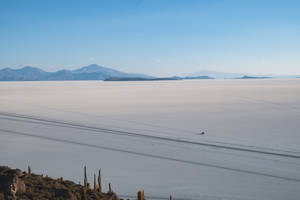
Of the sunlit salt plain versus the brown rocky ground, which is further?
the sunlit salt plain

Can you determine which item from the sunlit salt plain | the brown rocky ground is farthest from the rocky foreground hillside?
the sunlit salt plain

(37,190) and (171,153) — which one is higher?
(37,190)

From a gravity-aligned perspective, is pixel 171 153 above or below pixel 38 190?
below

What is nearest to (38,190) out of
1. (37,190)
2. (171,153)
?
(37,190)

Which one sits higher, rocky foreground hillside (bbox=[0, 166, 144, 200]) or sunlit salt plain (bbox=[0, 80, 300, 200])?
rocky foreground hillside (bbox=[0, 166, 144, 200])

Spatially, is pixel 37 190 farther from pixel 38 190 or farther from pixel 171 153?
pixel 171 153

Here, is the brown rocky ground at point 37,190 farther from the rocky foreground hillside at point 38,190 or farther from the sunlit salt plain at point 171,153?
the sunlit salt plain at point 171,153

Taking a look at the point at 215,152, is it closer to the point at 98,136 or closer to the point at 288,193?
the point at 288,193

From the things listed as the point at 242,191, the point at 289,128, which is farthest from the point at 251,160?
the point at 289,128

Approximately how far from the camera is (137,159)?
8625 millimetres

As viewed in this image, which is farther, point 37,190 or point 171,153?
point 171,153

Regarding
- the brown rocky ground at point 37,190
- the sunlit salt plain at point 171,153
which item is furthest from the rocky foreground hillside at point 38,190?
the sunlit salt plain at point 171,153

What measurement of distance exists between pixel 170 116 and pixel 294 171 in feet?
32.1

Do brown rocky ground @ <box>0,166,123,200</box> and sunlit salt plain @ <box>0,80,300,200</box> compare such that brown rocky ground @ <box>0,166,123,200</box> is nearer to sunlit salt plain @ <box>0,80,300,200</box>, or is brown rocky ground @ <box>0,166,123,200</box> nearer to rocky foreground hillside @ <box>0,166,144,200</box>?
rocky foreground hillside @ <box>0,166,144,200</box>
